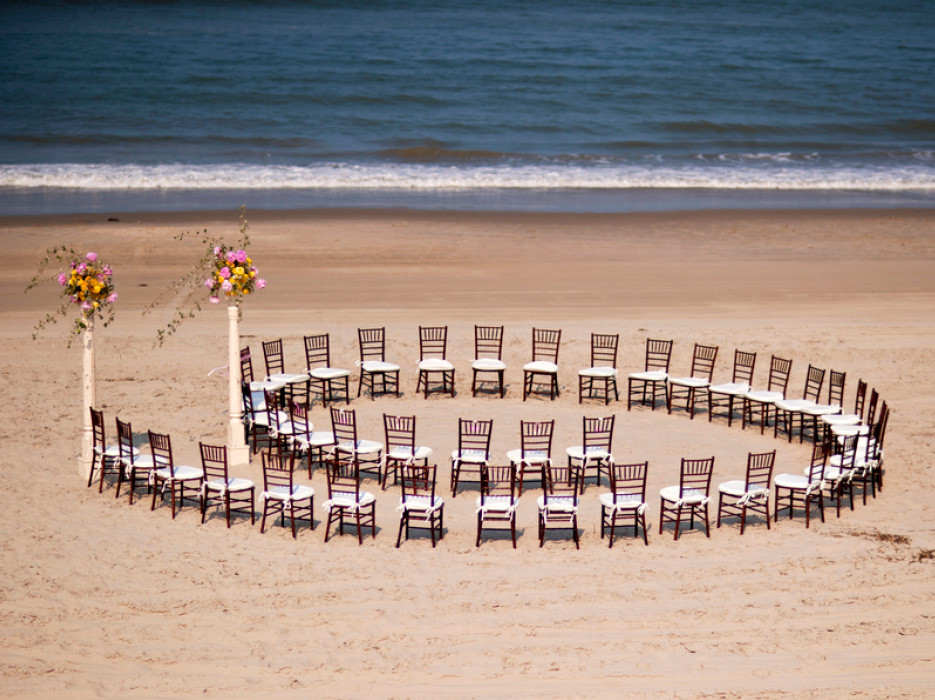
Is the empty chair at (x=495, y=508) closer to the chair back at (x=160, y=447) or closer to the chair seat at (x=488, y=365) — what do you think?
the chair back at (x=160, y=447)

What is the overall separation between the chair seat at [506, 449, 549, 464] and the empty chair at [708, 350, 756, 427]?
157 inches

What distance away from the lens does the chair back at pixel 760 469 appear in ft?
41.8

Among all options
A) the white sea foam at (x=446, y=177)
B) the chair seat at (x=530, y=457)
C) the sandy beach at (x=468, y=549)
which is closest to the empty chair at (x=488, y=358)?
the sandy beach at (x=468, y=549)

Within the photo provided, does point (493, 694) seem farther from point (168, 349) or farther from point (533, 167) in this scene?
point (533, 167)

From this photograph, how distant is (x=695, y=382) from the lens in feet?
56.3

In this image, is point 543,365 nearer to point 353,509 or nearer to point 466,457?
point 466,457

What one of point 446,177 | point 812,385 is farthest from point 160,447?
point 446,177

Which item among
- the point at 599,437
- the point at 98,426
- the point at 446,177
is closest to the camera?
the point at 98,426

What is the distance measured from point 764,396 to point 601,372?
8.34 ft

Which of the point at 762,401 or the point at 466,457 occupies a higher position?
the point at 762,401

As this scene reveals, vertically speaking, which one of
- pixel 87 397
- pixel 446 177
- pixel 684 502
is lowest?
pixel 684 502

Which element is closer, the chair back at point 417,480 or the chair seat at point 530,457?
the chair back at point 417,480

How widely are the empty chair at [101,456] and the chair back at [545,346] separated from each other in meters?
7.31

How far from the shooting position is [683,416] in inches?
689
